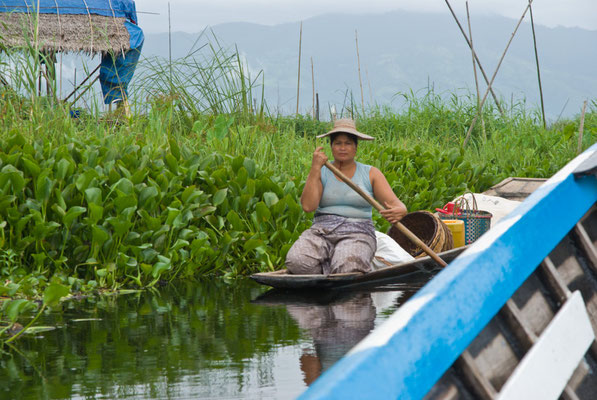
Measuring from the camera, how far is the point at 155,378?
361cm

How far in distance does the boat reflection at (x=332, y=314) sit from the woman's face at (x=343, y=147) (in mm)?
966

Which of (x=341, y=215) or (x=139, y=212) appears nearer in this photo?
(x=341, y=215)

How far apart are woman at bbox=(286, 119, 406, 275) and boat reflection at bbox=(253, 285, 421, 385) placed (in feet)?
0.72

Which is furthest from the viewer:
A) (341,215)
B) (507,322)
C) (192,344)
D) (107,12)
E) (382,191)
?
(107,12)

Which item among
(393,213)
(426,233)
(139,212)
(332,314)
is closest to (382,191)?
(393,213)

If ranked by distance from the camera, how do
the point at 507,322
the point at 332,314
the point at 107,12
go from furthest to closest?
1. the point at 107,12
2. the point at 332,314
3. the point at 507,322

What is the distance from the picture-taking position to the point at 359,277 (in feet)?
18.5

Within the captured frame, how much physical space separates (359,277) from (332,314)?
0.74m

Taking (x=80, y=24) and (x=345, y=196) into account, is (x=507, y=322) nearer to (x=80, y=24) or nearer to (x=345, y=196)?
(x=345, y=196)

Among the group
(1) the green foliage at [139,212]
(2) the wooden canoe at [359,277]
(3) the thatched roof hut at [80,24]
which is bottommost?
(2) the wooden canoe at [359,277]

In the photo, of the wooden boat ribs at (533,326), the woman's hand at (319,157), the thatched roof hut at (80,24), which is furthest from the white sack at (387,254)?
the thatched roof hut at (80,24)

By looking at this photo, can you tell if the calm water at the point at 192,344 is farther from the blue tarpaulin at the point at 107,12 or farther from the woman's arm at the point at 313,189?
the blue tarpaulin at the point at 107,12

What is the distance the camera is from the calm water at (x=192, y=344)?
349 centimetres

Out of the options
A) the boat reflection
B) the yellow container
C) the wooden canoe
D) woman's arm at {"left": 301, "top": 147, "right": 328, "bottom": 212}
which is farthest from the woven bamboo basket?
woman's arm at {"left": 301, "top": 147, "right": 328, "bottom": 212}
